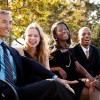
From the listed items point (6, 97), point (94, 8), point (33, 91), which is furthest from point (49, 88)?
point (94, 8)

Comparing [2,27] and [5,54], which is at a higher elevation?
[2,27]

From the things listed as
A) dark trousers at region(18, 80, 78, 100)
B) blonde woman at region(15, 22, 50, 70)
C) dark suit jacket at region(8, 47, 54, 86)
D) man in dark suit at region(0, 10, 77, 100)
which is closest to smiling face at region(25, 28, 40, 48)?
blonde woman at region(15, 22, 50, 70)

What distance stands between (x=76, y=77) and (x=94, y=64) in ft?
1.60

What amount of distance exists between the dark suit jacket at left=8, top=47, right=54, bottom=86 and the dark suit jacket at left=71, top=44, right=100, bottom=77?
1.79 meters

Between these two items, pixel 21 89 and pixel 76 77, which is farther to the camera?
pixel 76 77

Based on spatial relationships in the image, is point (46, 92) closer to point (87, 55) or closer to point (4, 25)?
point (4, 25)

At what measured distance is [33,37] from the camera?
5.09 meters

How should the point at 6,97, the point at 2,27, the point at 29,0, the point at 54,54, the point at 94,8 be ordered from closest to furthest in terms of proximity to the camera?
1. the point at 6,97
2. the point at 2,27
3. the point at 54,54
4. the point at 29,0
5. the point at 94,8

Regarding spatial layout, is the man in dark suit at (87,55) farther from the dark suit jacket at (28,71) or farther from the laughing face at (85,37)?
the dark suit jacket at (28,71)

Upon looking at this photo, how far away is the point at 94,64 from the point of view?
19.4ft

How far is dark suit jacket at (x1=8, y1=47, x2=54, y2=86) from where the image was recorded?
3.97 meters

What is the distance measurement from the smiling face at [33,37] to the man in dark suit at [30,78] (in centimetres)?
85

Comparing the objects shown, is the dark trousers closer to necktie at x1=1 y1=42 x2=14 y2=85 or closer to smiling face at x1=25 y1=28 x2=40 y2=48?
necktie at x1=1 y1=42 x2=14 y2=85

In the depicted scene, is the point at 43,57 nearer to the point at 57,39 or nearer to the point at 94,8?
the point at 57,39
